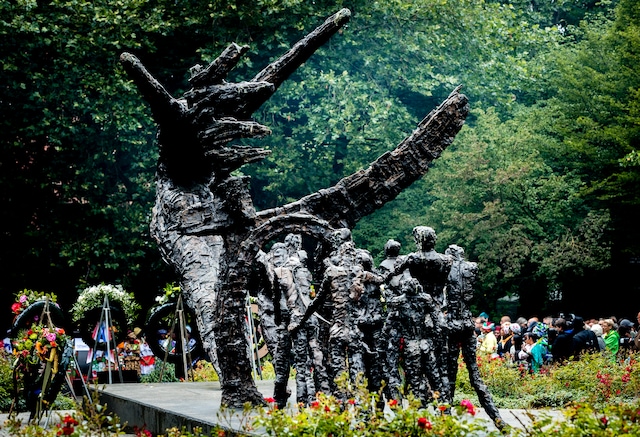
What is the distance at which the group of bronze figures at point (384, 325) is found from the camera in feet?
34.6

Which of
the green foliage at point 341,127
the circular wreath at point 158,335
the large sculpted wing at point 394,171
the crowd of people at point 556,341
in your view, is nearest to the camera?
the large sculpted wing at point 394,171

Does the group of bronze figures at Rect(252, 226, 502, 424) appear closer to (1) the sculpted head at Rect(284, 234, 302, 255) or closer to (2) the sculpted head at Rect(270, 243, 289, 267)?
(2) the sculpted head at Rect(270, 243, 289, 267)

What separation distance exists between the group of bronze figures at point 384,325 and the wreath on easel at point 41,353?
407 centimetres

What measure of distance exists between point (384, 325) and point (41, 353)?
18.4ft

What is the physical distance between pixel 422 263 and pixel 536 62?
24433mm

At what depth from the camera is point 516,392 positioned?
16.2 metres

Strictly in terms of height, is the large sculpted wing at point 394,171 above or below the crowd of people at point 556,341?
above

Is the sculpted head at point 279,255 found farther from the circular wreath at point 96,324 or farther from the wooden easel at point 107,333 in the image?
the circular wreath at point 96,324

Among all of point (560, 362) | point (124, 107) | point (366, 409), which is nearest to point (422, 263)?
point (366, 409)

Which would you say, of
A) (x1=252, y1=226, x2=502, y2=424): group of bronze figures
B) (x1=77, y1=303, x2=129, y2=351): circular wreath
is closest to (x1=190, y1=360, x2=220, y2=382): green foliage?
(x1=77, y1=303, x2=129, y2=351): circular wreath

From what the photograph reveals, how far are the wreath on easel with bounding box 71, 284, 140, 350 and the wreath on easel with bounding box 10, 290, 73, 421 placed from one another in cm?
416

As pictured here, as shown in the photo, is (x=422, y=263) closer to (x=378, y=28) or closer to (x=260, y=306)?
(x=260, y=306)

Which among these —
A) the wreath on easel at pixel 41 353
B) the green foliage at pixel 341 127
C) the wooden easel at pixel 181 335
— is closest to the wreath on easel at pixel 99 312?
the wooden easel at pixel 181 335

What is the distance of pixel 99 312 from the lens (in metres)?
19.7
